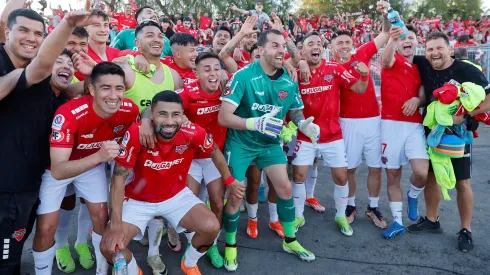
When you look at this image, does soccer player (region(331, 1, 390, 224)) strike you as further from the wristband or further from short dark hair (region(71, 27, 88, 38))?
short dark hair (region(71, 27, 88, 38))

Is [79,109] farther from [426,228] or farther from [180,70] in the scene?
[426,228]

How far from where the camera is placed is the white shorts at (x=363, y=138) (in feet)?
15.8

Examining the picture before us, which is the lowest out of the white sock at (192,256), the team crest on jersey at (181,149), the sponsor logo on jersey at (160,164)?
the white sock at (192,256)

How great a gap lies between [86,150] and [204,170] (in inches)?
50.4

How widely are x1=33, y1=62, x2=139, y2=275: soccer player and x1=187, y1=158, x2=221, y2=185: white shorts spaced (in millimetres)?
915

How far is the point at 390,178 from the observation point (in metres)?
4.67

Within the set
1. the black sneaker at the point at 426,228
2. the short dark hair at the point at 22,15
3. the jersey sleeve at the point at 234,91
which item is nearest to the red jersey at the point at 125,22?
the jersey sleeve at the point at 234,91

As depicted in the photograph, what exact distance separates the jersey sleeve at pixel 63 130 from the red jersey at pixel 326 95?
270cm

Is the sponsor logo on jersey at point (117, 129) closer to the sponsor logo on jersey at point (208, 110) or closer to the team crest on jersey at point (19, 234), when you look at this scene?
the sponsor logo on jersey at point (208, 110)

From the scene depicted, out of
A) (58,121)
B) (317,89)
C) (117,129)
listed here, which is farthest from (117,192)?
(317,89)

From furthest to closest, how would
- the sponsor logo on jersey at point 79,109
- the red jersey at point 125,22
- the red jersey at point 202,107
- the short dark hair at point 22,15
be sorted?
the red jersey at point 125,22 → the red jersey at point 202,107 → the sponsor logo on jersey at point 79,109 → the short dark hair at point 22,15

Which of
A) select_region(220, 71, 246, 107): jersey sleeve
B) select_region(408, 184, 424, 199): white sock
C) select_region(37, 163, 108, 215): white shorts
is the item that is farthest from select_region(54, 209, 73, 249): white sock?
select_region(408, 184, 424, 199): white sock

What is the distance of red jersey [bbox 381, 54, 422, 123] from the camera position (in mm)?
4578

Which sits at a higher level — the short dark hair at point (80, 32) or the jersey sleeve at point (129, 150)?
the short dark hair at point (80, 32)
